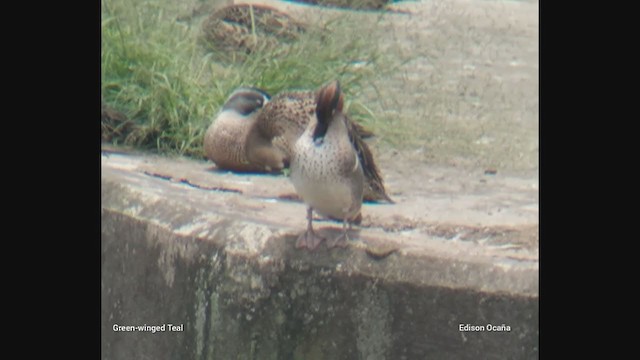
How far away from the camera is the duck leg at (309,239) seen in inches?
191

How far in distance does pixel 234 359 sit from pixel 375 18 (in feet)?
18.1

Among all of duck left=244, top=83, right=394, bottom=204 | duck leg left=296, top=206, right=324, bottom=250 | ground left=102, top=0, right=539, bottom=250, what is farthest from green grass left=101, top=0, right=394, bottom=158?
duck leg left=296, top=206, right=324, bottom=250

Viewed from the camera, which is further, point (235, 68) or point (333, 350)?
point (235, 68)

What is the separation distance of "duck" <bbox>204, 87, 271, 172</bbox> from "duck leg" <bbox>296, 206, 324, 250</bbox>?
2.01 m

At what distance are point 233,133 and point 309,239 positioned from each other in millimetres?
2132

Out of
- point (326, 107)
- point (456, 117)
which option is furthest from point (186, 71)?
point (326, 107)

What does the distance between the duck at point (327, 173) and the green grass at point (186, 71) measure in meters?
2.42

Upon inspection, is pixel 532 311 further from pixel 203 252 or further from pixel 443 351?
pixel 203 252

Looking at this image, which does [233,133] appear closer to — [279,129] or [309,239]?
[279,129]

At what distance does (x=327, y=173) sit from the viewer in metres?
4.82

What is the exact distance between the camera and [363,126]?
7.57 m

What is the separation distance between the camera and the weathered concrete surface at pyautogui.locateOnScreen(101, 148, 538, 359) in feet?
15.1

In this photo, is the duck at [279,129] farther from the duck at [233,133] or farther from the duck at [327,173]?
the duck at [327,173]

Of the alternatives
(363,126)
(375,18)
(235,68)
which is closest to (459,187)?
(363,126)
